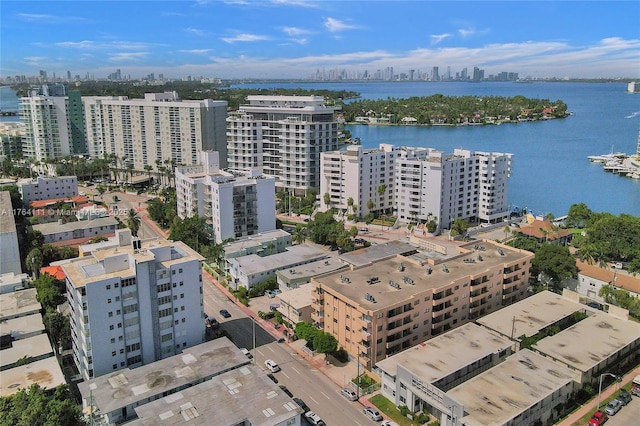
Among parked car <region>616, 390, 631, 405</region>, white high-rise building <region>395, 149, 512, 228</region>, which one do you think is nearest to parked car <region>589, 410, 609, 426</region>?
parked car <region>616, 390, 631, 405</region>

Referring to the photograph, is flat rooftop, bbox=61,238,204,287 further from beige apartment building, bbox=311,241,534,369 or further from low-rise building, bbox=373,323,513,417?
low-rise building, bbox=373,323,513,417

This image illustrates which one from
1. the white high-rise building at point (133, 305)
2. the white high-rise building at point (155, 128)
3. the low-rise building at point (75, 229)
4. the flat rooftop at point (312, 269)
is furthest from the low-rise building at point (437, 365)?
the white high-rise building at point (155, 128)

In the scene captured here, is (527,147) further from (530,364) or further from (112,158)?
(530,364)

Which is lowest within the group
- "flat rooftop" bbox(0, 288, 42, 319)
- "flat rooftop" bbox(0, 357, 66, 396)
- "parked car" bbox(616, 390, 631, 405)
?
"parked car" bbox(616, 390, 631, 405)

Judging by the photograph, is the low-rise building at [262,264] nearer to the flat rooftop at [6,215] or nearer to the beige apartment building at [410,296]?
the beige apartment building at [410,296]

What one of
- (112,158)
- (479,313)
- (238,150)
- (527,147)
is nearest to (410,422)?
(479,313)

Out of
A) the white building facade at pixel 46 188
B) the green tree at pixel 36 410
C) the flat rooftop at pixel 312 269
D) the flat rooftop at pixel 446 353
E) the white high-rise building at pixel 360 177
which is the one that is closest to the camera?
the green tree at pixel 36 410
